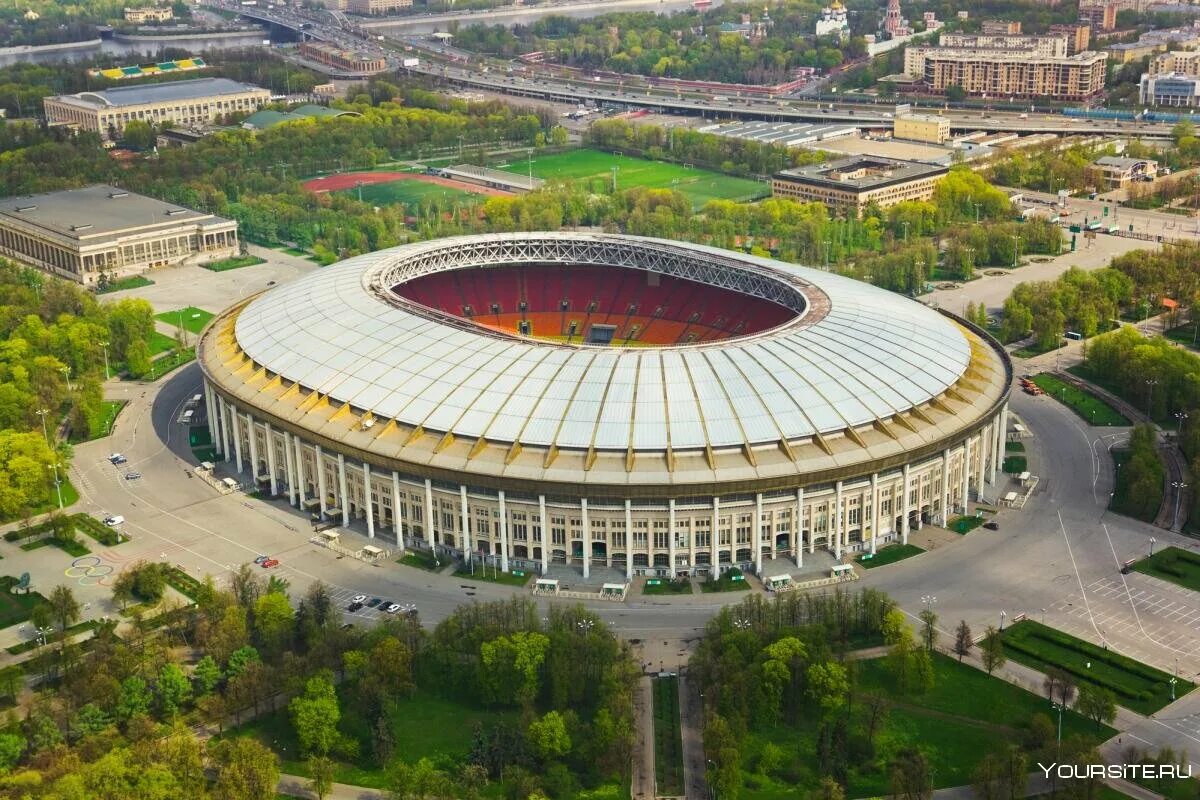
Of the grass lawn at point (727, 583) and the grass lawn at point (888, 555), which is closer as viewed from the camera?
the grass lawn at point (727, 583)

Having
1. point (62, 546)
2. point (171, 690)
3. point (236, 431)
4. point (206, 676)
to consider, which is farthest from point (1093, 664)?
point (62, 546)

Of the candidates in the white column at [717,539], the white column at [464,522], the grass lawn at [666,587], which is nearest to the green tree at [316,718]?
the white column at [464,522]

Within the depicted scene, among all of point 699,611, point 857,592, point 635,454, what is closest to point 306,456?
point 635,454

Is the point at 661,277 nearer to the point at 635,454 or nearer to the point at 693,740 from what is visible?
the point at 635,454

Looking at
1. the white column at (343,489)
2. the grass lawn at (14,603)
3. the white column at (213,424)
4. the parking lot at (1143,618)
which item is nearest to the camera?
the parking lot at (1143,618)

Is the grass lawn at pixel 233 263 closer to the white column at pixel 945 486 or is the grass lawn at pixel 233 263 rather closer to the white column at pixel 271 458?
the white column at pixel 271 458


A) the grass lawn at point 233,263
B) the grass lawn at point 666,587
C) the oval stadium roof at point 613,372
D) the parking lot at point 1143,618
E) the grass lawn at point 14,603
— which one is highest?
the oval stadium roof at point 613,372

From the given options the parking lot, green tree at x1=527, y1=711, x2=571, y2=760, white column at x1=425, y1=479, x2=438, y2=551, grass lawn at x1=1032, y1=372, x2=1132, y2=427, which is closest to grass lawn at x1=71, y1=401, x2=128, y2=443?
white column at x1=425, y1=479, x2=438, y2=551
